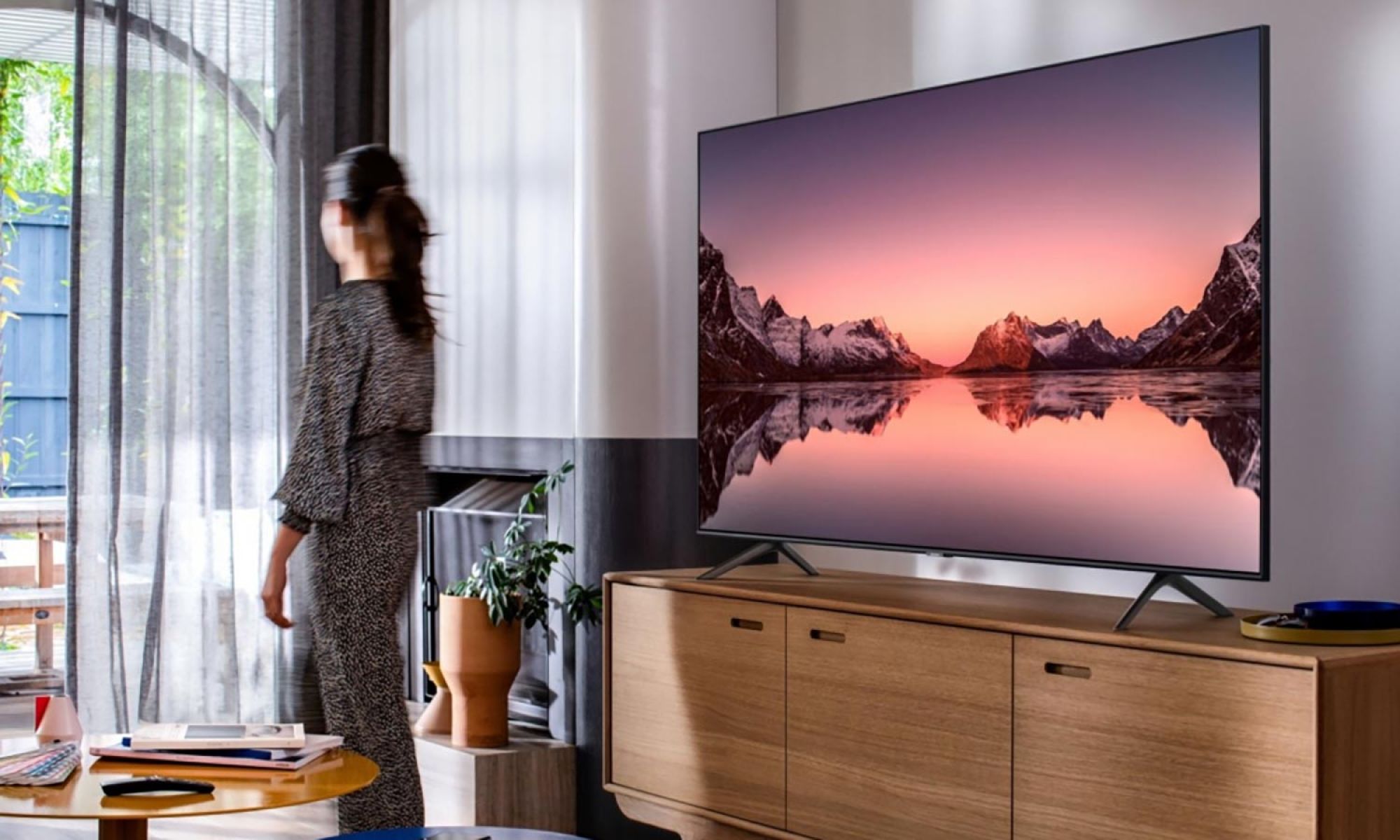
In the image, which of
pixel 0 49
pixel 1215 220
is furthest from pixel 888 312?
pixel 0 49

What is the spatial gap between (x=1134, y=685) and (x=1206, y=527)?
0.29 metres

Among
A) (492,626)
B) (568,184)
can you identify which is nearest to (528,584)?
(492,626)

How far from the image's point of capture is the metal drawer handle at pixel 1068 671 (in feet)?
8.38

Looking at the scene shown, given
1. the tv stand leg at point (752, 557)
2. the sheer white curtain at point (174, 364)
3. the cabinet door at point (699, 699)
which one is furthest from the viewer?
the sheer white curtain at point (174, 364)

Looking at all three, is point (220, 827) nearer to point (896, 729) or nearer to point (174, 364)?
point (174, 364)

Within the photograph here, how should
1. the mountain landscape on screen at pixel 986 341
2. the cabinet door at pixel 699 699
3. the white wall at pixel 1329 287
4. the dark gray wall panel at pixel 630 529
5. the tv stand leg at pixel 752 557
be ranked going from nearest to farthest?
1. the mountain landscape on screen at pixel 986 341
2. the white wall at pixel 1329 287
3. the cabinet door at pixel 699 699
4. the tv stand leg at pixel 752 557
5. the dark gray wall panel at pixel 630 529

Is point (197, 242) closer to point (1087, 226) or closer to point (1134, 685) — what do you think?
point (1087, 226)

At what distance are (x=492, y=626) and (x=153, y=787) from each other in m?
1.57

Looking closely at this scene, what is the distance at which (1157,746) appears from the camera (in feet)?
7.98

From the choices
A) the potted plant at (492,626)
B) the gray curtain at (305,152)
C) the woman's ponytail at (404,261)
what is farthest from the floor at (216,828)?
the woman's ponytail at (404,261)

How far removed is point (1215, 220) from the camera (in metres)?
2.53

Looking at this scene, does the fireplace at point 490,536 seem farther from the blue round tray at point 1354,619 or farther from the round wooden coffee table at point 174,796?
the blue round tray at point 1354,619

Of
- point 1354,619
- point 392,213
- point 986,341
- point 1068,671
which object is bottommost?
point 1068,671

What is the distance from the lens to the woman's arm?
119 inches
